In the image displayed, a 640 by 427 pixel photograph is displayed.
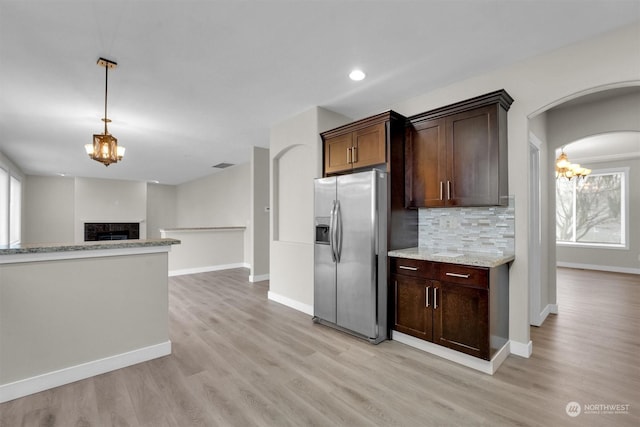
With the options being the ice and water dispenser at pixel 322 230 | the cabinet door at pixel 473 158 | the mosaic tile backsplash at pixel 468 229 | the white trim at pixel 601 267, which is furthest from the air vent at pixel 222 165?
the white trim at pixel 601 267

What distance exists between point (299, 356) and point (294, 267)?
1629 millimetres

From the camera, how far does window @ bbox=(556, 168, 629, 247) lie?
657cm

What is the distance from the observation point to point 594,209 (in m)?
7.02

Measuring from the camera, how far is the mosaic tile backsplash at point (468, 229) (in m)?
2.87

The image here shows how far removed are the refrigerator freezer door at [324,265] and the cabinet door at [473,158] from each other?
4.29 ft

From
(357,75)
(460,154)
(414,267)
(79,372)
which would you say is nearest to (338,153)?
(357,75)

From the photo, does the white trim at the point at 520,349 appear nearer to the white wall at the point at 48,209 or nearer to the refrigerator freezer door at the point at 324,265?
the refrigerator freezer door at the point at 324,265

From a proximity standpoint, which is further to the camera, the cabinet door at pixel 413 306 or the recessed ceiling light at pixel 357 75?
the recessed ceiling light at pixel 357 75

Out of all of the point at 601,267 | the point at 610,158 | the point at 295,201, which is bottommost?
the point at 601,267

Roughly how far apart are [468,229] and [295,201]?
2.43 m

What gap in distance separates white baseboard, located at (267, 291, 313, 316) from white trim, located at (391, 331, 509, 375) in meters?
1.35

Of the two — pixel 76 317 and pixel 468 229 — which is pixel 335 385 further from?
pixel 76 317

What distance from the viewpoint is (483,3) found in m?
2.01

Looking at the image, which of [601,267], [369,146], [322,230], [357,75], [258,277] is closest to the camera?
[357,75]
